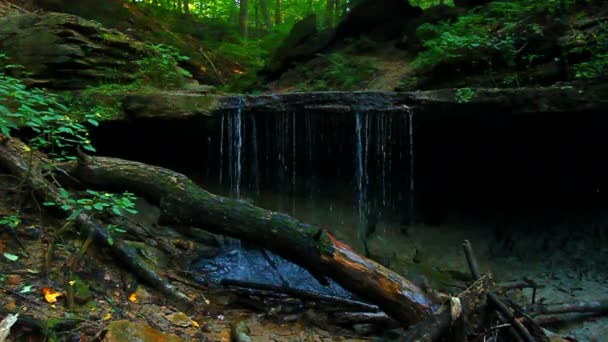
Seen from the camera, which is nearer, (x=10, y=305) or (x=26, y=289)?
(x=10, y=305)

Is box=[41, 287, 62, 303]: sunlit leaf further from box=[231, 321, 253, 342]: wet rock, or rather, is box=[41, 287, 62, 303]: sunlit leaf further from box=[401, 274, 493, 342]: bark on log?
box=[401, 274, 493, 342]: bark on log

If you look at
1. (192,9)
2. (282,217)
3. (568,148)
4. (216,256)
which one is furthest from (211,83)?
(192,9)

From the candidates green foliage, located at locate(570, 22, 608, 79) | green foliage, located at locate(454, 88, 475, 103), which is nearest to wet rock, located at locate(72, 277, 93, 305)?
green foliage, located at locate(454, 88, 475, 103)

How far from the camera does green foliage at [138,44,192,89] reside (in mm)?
8750

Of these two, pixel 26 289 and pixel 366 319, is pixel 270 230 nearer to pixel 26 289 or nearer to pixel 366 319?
pixel 366 319

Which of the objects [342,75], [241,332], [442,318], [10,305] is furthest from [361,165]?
[10,305]

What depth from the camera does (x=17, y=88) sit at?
4.11 m

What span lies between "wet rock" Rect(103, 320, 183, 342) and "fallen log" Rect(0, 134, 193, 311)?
0.98 metres

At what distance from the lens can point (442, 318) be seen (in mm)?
3908

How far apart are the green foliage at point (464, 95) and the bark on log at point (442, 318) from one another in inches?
136

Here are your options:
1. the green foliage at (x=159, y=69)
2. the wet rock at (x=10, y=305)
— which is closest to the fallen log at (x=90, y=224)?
the wet rock at (x=10, y=305)

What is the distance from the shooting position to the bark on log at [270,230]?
455cm

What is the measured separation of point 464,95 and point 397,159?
6.43 ft

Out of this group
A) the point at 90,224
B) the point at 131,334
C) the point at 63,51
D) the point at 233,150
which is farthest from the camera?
the point at 233,150
